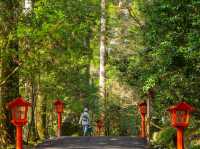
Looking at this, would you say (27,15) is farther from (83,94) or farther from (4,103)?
(83,94)

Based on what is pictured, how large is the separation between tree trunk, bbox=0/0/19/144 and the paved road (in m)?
1.28

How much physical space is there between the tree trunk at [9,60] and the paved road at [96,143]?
1283 mm

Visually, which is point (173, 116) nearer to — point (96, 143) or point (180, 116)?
point (180, 116)

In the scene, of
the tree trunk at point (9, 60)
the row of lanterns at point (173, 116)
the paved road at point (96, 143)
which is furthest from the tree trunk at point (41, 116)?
the row of lanterns at point (173, 116)

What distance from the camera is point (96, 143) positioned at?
18.0 meters

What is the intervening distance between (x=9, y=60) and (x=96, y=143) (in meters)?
3.84

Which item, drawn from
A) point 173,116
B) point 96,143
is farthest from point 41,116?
point 173,116

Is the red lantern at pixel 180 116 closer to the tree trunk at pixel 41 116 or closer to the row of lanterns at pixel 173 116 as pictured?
the row of lanterns at pixel 173 116

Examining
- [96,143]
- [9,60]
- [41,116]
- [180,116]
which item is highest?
[9,60]

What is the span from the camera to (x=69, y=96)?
33625mm

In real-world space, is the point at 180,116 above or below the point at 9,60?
below

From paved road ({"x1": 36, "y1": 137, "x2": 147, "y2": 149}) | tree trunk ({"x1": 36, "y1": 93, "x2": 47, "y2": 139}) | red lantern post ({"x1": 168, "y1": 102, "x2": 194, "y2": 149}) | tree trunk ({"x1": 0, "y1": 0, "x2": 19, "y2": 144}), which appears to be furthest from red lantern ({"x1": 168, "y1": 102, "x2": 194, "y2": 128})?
tree trunk ({"x1": 36, "y1": 93, "x2": 47, "y2": 139})

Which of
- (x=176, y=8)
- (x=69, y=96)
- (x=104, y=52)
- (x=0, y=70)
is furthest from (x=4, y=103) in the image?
(x=104, y=52)

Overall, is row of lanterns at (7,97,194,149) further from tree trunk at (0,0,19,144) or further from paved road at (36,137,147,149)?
paved road at (36,137,147,149)
